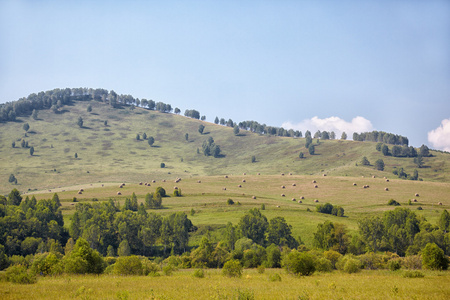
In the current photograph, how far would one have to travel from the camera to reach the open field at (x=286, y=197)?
4336 inches

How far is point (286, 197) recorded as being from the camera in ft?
484

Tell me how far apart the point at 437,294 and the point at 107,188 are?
158 meters

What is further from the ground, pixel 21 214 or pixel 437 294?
pixel 437 294

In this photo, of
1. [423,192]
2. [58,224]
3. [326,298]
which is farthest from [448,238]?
[58,224]

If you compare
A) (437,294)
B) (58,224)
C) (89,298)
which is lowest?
(58,224)

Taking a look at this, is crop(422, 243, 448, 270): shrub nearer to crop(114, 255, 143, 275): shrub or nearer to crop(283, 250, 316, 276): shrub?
crop(283, 250, 316, 276): shrub

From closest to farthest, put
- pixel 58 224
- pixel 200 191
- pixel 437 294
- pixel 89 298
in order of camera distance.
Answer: pixel 89 298, pixel 437 294, pixel 58 224, pixel 200 191

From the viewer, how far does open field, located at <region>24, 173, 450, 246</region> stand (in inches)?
4336

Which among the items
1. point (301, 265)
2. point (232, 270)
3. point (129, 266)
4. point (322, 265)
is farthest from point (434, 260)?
point (129, 266)

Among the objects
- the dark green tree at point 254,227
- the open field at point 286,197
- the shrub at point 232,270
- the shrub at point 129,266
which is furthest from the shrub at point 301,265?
the open field at point 286,197

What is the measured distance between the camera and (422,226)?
90.4 meters

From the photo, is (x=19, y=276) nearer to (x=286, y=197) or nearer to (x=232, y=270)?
(x=232, y=270)

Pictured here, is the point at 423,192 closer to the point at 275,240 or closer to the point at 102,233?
the point at 275,240

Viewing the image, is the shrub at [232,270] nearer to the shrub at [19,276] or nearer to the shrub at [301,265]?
the shrub at [301,265]
